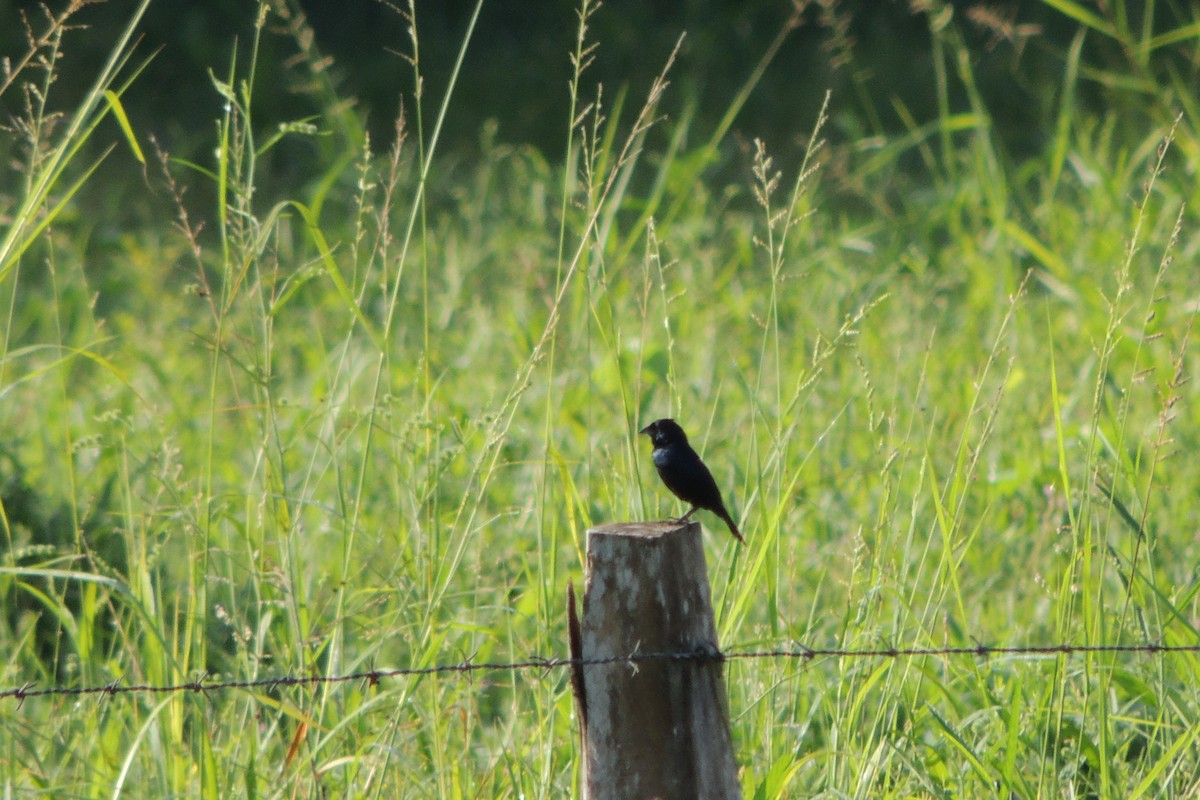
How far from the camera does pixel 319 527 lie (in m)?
3.57

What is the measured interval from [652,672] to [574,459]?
7.04 ft

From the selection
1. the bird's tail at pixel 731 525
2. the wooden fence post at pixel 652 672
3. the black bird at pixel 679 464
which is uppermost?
the black bird at pixel 679 464

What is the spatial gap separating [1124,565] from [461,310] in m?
2.86

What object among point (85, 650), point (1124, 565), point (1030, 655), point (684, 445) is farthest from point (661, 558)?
point (1124, 565)

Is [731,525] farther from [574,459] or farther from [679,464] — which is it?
[574,459]

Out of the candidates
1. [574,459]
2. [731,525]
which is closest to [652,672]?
[731,525]

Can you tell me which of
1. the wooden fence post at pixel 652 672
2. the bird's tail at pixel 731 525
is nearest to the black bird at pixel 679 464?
the bird's tail at pixel 731 525

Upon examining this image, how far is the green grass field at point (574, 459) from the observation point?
7.12 ft

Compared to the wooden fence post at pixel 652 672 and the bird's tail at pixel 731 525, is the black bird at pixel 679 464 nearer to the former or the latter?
the bird's tail at pixel 731 525

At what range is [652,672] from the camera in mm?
1735

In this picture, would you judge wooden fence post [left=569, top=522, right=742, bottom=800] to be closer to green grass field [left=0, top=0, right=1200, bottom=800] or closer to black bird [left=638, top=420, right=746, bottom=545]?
green grass field [left=0, top=0, right=1200, bottom=800]

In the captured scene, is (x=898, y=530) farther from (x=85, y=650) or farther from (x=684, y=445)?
(x=85, y=650)

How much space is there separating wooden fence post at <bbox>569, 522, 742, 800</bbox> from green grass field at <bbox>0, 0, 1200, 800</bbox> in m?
0.33

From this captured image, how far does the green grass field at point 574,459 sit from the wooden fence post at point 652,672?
332mm
